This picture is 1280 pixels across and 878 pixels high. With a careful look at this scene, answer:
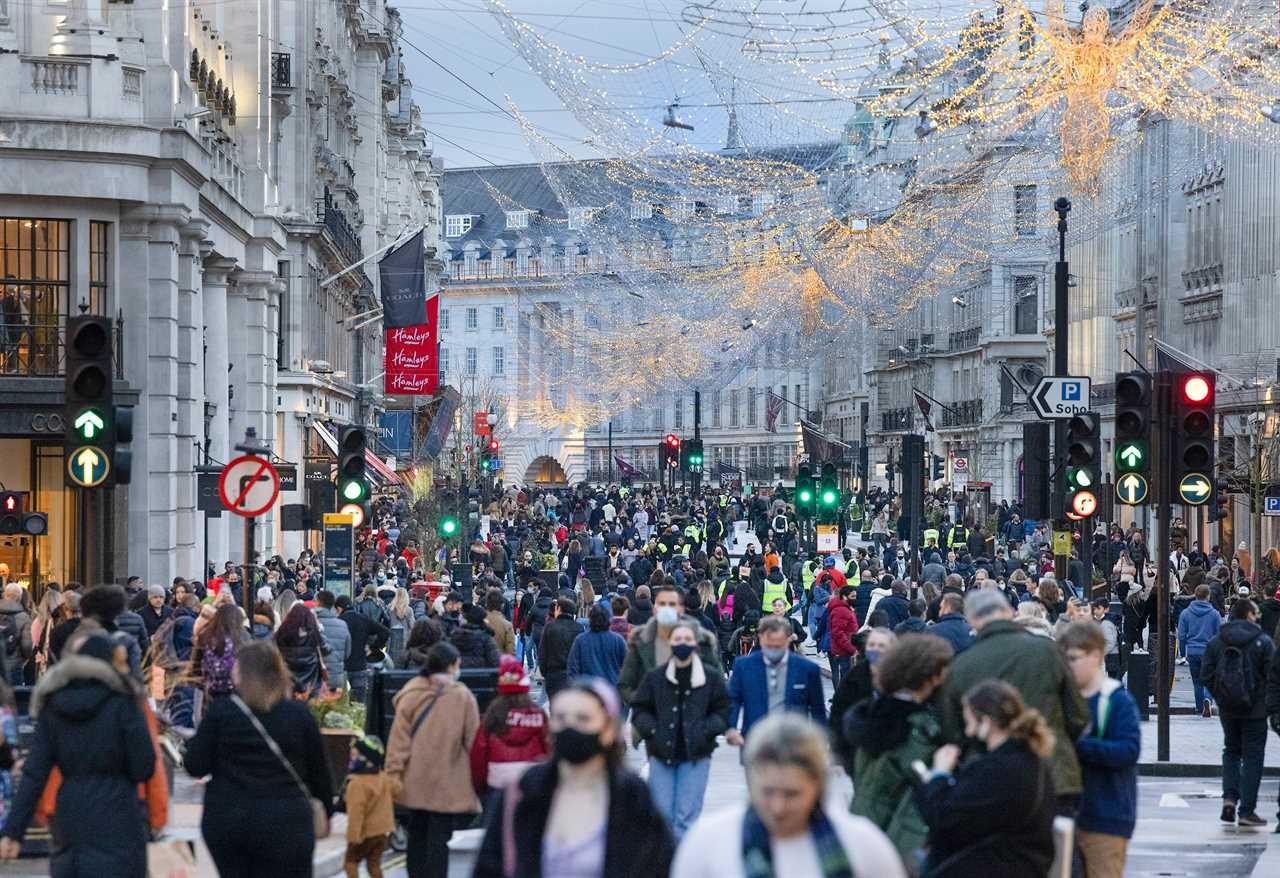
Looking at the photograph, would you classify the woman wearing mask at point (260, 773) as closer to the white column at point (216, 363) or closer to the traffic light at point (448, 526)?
the traffic light at point (448, 526)

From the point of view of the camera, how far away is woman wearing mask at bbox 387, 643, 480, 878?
1210 cm

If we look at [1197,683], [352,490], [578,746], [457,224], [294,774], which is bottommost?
[1197,683]

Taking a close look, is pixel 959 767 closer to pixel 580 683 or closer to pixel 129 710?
pixel 580 683

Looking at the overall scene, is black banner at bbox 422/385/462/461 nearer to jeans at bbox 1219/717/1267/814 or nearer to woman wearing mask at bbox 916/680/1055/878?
jeans at bbox 1219/717/1267/814

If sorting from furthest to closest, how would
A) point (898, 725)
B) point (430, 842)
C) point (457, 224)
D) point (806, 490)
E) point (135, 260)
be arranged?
point (457, 224), point (806, 490), point (135, 260), point (430, 842), point (898, 725)

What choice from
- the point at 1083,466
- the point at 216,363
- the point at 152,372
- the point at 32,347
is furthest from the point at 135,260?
the point at 1083,466

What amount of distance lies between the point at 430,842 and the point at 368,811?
1144mm

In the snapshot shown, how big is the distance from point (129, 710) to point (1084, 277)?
67.8 metres

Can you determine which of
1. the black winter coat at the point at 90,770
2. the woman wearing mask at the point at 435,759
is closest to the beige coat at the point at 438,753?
the woman wearing mask at the point at 435,759

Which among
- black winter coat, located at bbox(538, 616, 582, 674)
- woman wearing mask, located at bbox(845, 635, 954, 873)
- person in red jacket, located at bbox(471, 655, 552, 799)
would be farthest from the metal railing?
woman wearing mask, located at bbox(845, 635, 954, 873)

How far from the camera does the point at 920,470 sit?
32.8 m

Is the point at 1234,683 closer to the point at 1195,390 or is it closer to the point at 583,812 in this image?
the point at 1195,390

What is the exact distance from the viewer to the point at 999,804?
8.26 m

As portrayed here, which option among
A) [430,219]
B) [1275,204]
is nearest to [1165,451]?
[1275,204]
